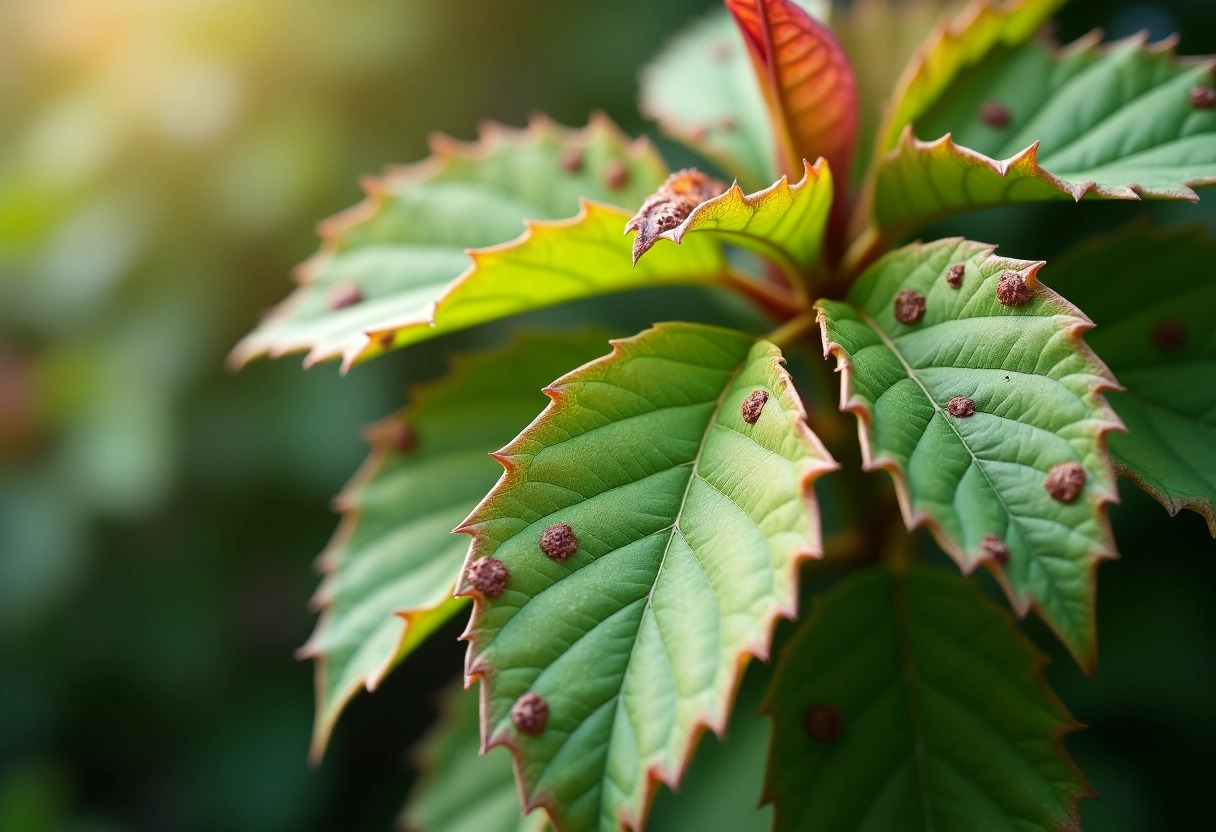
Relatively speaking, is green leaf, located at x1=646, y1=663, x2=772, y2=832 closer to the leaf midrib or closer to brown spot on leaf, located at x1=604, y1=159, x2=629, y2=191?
the leaf midrib

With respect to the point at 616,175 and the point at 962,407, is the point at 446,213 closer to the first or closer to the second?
the point at 616,175

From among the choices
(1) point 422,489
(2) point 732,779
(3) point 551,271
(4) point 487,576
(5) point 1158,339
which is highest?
(3) point 551,271

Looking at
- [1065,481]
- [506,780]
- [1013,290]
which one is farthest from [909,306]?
[506,780]

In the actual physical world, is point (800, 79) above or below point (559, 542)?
above

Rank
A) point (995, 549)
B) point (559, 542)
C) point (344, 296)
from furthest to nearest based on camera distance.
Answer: point (344, 296), point (559, 542), point (995, 549)

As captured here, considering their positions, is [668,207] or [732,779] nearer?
[668,207]

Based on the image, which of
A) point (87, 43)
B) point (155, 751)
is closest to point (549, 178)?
point (87, 43)

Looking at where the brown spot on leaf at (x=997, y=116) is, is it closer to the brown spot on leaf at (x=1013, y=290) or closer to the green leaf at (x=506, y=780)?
the brown spot on leaf at (x=1013, y=290)

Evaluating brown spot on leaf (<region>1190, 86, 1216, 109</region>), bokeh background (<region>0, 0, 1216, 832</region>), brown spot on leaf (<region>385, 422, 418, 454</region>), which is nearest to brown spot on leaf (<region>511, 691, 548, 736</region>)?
brown spot on leaf (<region>385, 422, 418, 454</region>)
